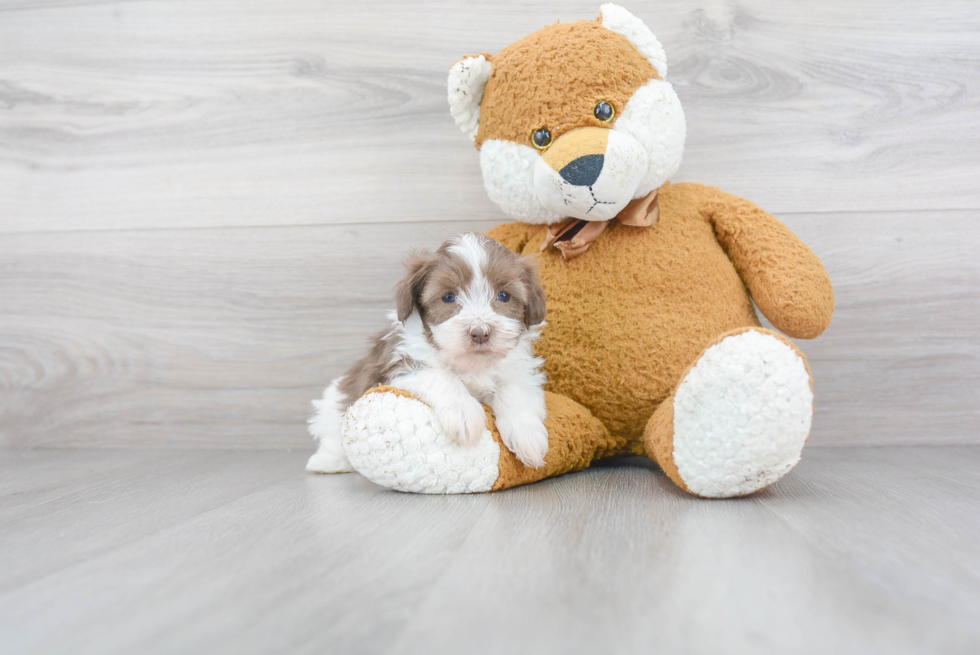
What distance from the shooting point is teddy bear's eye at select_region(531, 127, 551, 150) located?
1.25 m

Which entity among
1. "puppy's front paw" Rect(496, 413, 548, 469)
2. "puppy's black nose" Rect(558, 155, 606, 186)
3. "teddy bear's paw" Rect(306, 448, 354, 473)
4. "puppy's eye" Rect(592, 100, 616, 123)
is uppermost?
"puppy's eye" Rect(592, 100, 616, 123)

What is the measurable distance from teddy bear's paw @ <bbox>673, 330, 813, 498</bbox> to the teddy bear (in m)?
0.05

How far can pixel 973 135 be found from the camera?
1.62 meters

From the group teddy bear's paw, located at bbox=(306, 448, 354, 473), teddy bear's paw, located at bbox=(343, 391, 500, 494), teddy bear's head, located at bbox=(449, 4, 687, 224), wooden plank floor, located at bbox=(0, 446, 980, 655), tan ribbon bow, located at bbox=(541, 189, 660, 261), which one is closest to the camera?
wooden plank floor, located at bbox=(0, 446, 980, 655)

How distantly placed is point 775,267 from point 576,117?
0.47m

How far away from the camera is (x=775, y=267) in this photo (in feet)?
4.20

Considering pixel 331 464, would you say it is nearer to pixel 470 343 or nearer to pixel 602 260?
pixel 470 343

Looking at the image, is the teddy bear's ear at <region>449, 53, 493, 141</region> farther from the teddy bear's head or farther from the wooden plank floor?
the wooden plank floor

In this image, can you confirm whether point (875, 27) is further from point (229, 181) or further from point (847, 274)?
point (229, 181)

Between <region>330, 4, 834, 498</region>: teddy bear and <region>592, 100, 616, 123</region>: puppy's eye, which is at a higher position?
<region>592, 100, 616, 123</region>: puppy's eye

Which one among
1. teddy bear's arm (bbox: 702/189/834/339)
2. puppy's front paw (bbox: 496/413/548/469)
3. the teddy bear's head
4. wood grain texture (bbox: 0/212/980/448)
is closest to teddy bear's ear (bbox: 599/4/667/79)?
the teddy bear's head

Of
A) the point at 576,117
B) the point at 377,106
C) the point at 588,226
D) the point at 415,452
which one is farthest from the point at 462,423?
the point at 377,106

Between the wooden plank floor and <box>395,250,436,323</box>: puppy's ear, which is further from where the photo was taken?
Result: <box>395,250,436,323</box>: puppy's ear

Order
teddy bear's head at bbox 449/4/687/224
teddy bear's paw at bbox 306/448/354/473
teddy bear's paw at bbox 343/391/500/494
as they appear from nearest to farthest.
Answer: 1. teddy bear's paw at bbox 343/391/500/494
2. teddy bear's head at bbox 449/4/687/224
3. teddy bear's paw at bbox 306/448/354/473
